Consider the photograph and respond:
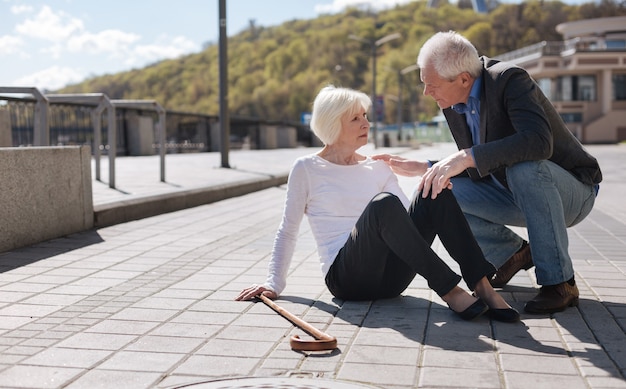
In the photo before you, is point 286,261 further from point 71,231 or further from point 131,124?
point 131,124

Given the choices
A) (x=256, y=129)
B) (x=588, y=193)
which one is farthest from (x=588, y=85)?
(x=588, y=193)

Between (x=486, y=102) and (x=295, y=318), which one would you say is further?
(x=486, y=102)

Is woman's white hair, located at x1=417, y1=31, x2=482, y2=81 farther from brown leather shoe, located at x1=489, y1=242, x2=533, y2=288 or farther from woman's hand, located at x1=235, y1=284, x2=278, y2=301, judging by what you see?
woman's hand, located at x1=235, y1=284, x2=278, y2=301

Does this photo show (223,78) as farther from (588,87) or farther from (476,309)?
(588,87)

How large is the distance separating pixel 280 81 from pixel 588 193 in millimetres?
147921

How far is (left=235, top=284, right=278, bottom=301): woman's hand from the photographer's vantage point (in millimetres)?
4621

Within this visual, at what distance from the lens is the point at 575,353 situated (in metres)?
3.51

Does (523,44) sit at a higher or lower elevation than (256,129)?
higher

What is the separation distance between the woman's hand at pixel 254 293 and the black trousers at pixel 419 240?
51cm

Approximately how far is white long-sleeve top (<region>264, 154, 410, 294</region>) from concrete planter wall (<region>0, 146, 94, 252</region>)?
9.64ft

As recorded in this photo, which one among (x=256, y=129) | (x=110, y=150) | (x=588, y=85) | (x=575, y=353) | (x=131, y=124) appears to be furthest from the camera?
(x=588, y=85)

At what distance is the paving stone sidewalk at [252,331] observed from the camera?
3184mm

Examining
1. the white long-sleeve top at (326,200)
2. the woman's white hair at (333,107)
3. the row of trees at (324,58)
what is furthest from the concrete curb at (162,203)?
the row of trees at (324,58)

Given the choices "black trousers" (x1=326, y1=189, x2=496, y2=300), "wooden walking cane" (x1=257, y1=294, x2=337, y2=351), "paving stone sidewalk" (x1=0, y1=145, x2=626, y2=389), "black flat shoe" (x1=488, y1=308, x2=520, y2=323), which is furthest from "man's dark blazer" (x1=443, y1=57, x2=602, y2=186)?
"wooden walking cane" (x1=257, y1=294, x2=337, y2=351)
